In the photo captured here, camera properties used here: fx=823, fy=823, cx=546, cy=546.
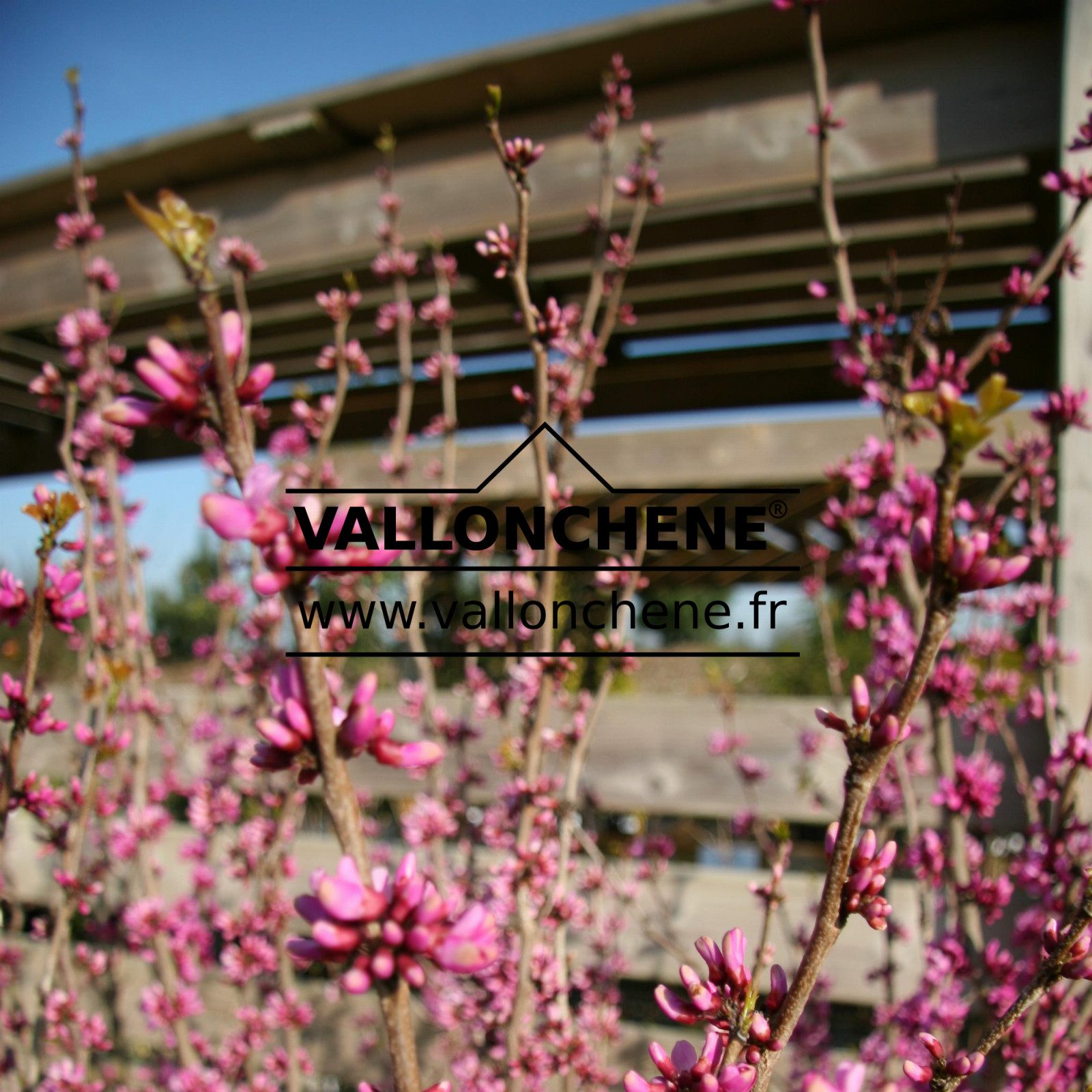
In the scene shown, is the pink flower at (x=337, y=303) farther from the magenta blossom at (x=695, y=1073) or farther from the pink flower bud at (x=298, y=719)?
the magenta blossom at (x=695, y=1073)

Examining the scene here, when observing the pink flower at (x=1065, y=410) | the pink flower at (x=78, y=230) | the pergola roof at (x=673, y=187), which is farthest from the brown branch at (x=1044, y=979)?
the pink flower at (x=78, y=230)

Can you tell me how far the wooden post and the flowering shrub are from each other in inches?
2.2

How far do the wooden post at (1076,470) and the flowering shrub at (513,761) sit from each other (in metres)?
0.06

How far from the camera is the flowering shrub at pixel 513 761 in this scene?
53 centimetres

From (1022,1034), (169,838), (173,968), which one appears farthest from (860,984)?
(169,838)

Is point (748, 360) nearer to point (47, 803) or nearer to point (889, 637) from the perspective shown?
point (889, 637)

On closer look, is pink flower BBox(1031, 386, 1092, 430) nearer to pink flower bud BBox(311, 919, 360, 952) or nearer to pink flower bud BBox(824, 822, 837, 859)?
pink flower bud BBox(824, 822, 837, 859)

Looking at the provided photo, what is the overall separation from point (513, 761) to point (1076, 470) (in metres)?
1.42

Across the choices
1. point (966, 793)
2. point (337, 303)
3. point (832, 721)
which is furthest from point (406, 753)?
point (337, 303)

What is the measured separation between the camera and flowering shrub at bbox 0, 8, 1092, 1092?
53 centimetres

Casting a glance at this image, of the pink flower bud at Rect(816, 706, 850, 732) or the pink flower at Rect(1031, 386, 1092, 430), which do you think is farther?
the pink flower at Rect(1031, 386, 1092, 430)

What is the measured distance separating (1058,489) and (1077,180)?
66 cm

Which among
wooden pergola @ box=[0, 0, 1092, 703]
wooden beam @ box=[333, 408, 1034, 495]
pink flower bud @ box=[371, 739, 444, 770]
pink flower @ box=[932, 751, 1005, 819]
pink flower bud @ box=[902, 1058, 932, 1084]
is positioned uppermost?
wooden pergola @ box=[0, 0, 1092, 703]

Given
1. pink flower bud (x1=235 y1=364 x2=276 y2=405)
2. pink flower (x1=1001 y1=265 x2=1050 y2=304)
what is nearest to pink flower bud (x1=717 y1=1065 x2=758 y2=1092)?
pink flower bud (x1=235 y1=364 x2=276 y2=405)
